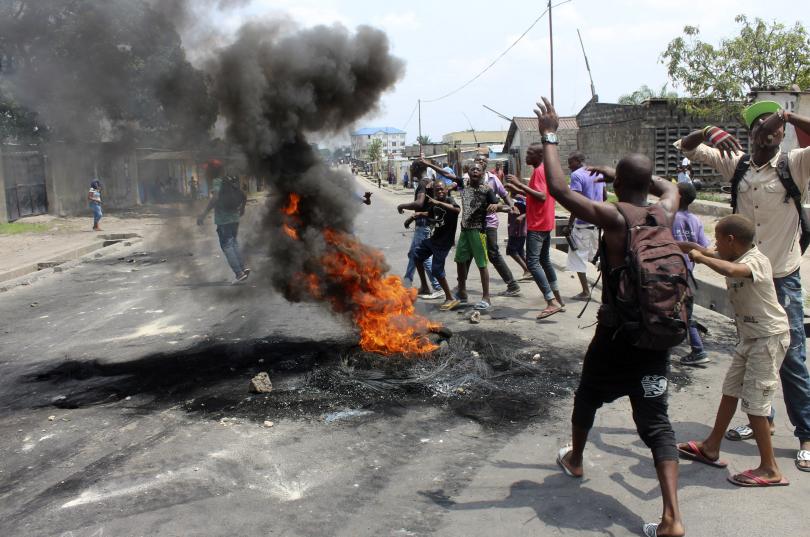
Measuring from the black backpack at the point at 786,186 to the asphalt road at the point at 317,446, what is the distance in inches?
50.8

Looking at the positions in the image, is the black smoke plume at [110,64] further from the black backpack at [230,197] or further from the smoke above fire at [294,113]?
the black backpack at [230,197]

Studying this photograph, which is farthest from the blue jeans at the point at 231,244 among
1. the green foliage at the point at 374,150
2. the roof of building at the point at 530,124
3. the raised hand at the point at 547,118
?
the green foliage at the point at 374,150

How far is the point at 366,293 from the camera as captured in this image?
20.4ft

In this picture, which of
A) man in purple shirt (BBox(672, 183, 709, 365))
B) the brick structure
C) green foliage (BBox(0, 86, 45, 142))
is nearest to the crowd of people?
man in purple shirt (BBox(672, 183, 709, 365))

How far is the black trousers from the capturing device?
3125 millimetres

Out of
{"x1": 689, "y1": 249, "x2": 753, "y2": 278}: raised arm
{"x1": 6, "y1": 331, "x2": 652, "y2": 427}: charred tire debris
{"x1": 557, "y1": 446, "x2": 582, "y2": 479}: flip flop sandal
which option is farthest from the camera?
{"x1": 6, "y1": 331, "x2": 652, "y2": 427}: charred tire debris

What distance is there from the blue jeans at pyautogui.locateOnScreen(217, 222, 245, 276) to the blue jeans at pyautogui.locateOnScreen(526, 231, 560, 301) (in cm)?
468

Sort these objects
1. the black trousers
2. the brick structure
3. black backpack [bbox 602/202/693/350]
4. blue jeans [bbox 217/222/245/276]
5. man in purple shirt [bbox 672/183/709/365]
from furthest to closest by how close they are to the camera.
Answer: the brick structure < blue jeans [bbox 217/222/245/276] < man in purple shirt [bbox 672/183/709/365] < the black trousers < black backpack [bbox 602/202/693/350]

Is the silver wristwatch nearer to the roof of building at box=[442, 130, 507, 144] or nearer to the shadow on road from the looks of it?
the shadow on road

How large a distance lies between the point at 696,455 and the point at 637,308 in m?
1.37

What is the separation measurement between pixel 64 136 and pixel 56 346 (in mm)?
14400

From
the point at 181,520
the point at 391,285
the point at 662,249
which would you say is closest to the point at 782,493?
the point at 662,249

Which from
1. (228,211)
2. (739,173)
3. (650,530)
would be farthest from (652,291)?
(228,211)

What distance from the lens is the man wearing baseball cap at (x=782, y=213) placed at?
374 centimetres
